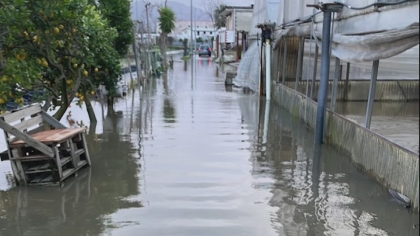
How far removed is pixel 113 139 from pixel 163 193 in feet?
11.8

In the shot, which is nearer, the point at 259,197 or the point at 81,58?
the point at 259,197

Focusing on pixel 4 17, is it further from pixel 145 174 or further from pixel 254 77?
pixel 254 77

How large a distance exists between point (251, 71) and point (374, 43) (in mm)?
11920

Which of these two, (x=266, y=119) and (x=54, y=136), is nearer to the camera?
(x=54, y=136)

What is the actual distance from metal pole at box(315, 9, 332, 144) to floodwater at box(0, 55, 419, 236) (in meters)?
0.37

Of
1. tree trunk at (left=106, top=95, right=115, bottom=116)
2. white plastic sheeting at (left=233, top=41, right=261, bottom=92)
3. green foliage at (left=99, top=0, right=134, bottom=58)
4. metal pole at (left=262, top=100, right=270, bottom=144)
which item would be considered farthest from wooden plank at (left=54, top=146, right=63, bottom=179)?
white plastic sheeting at (left=233, top=41, right=261, bottom=92)

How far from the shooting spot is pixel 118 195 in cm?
580

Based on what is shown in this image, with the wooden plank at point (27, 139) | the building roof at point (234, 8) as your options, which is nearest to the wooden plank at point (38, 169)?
the wooden plank at point (27, 139)

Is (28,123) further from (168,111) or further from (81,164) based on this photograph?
(168,111)

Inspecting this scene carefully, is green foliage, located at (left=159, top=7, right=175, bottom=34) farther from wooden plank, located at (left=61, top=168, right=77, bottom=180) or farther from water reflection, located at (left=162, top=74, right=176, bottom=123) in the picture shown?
wooden plank, located at (left=61, top=168, right=77, bottom=180)

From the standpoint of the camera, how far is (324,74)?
8453 mm

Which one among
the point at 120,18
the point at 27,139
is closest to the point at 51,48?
the point at 27,139

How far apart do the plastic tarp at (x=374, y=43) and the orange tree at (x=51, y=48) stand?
14.5ft

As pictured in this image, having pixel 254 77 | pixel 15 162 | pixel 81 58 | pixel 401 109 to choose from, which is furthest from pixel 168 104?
pixel 15 162
